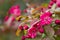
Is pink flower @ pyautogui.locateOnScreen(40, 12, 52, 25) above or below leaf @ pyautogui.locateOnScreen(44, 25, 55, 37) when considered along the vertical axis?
above

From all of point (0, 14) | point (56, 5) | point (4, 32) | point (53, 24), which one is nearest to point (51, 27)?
point (53, 24)

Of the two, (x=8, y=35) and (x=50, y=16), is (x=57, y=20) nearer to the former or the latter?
(x=50, y=16)

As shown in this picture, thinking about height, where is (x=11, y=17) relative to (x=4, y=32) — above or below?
above

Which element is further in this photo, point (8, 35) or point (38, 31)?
point (8, 35)

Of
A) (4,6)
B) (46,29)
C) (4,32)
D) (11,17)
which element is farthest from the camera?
(4,6)

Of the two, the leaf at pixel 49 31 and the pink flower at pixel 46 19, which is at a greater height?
the pink flower at pixel 46 19

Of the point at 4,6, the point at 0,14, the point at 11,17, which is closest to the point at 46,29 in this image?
the point at 11,17

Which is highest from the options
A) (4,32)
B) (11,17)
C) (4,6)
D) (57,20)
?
(57,20)

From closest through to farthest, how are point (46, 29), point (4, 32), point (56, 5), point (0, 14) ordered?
point (46, 29), point (56, 5), point (4, 32), point (0, 14)

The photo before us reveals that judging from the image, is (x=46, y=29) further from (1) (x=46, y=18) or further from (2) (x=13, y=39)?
(2) (x=13, y=39)
